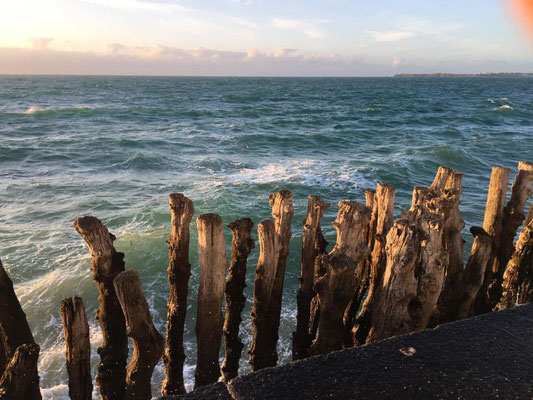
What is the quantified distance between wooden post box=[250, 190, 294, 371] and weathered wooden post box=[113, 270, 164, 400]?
3.42 feet

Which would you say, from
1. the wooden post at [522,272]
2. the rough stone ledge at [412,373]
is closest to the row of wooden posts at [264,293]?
the rough stone ledge at [412,373]

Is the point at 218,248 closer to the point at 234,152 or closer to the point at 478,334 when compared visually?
the point at 478,334

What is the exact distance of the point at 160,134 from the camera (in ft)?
81.7

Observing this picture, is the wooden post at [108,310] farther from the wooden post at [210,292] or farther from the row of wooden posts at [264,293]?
the wooden post at [210,292]

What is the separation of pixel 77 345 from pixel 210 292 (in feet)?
3.64

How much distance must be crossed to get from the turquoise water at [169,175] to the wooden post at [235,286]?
1270mm

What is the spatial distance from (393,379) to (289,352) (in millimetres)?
3221

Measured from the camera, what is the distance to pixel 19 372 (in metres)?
2.90

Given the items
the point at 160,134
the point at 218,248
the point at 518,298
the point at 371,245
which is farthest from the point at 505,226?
the point at 160,134

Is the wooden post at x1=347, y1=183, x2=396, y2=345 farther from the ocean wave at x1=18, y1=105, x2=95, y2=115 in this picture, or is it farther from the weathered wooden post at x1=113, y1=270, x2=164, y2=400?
the ocean wave at x1=18, y1=105, x2=95, y2=115

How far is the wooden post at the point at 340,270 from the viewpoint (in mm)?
3691

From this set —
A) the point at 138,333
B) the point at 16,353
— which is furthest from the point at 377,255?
the point at 16,353

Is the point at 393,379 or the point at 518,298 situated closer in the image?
the point at 393,379

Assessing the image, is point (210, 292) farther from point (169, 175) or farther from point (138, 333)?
point (169, 175)
